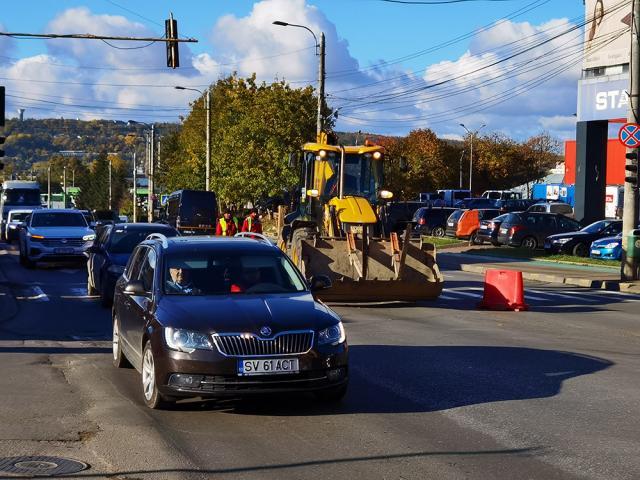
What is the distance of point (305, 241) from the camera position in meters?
18.7

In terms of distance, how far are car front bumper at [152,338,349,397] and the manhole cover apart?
1454mm

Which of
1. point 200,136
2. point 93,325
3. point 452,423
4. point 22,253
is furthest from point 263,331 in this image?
point 200,136

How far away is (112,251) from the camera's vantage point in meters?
18.8

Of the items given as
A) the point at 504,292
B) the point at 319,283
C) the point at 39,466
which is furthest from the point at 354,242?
the point at 39,466

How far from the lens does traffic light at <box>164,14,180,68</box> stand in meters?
25.5

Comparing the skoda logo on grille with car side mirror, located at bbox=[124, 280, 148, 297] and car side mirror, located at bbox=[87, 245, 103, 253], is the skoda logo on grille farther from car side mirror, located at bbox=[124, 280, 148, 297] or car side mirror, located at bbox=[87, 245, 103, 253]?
car side mirror, located at bbox=[87, 245, 103, 253]

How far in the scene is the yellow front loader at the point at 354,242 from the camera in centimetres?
1853

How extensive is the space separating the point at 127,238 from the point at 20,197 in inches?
1602

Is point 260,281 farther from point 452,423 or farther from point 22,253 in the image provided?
point 22,253

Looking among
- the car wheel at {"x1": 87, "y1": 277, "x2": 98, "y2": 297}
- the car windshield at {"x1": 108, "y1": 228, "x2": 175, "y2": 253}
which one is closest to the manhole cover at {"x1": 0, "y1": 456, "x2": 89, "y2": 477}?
the car windshield at {"x1": 108, "y1": 228, "x2": 175, "y2": 253}

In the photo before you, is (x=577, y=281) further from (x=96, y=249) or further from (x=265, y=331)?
(x=265, y=331)

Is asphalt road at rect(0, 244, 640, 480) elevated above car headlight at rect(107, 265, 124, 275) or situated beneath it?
situated beneath

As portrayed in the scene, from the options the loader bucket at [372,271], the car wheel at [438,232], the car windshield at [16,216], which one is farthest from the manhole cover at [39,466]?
the car wheel at [438,232]

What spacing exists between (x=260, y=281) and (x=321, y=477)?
3.34m
